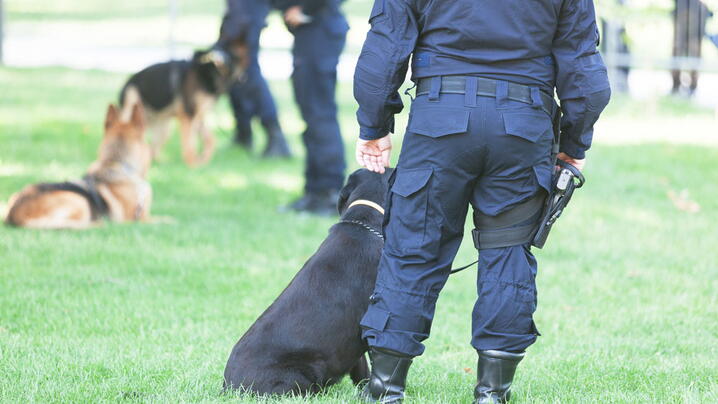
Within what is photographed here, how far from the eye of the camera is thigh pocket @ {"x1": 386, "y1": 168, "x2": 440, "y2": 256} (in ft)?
10.5

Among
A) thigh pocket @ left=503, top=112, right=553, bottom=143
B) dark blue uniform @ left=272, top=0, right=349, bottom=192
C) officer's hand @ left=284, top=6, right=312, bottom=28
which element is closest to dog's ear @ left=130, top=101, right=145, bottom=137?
dark blue uniform @ left=272, top=0, right=349, bottom=192

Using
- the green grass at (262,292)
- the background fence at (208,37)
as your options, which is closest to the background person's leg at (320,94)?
the green grass at (262,292)

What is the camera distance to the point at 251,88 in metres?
9.97

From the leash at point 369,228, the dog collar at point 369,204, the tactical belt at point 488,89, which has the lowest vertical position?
the leash at point 369,228

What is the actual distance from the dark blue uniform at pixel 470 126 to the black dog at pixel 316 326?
20 cm

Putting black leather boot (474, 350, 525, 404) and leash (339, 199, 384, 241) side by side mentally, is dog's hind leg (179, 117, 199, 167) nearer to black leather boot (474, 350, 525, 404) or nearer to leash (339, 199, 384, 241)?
leash (339, 199, 384, 241)

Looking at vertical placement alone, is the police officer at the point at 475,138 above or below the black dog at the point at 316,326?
above

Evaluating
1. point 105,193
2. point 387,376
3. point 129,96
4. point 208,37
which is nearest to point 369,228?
point 387,376

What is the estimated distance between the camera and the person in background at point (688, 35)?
14.2 metres

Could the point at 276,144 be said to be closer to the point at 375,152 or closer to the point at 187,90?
the point at 187,90

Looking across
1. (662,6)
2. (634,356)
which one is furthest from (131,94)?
(634,356)

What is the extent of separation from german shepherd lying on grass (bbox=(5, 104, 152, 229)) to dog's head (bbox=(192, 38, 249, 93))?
2197 millimetres

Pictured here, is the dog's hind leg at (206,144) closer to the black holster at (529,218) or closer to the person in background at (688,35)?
the black holster at (529,218)

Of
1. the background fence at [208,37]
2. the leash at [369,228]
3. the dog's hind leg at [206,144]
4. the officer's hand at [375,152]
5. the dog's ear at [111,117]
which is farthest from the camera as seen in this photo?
the background fence at [208,37]
